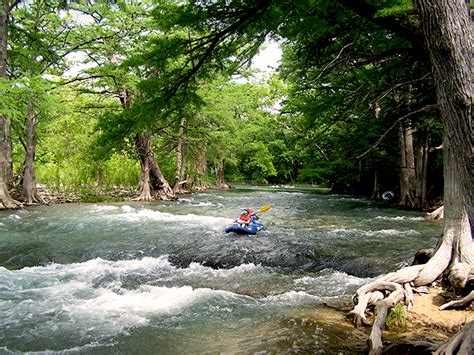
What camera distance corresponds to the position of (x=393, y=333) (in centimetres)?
421

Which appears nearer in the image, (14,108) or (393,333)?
(393,333)

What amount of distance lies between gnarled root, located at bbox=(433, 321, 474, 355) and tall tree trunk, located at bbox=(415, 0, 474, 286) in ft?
6.89

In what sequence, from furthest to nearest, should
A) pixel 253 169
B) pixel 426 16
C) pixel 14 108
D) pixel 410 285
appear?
pixel 253 169 → pixel 14 108 → pixel 410 285 → pixel 426 16

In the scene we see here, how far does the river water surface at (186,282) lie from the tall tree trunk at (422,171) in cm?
460

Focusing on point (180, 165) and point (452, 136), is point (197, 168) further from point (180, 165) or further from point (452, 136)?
point (452, 136)

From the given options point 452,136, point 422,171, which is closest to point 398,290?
point 452,136

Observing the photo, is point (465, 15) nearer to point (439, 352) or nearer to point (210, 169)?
point (439, 352)

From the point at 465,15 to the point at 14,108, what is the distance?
13825 millimetres

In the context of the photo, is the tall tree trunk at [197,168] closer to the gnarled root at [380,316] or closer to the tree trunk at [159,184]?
the tree trunk at [159,184]

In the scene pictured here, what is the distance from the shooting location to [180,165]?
2747 cm

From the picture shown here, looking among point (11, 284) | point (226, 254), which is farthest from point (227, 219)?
point (11, 284)

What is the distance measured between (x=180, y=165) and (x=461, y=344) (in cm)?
2538

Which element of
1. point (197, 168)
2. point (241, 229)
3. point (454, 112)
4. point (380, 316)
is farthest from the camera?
point (197, 168)

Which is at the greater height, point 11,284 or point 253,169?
point 253,169
